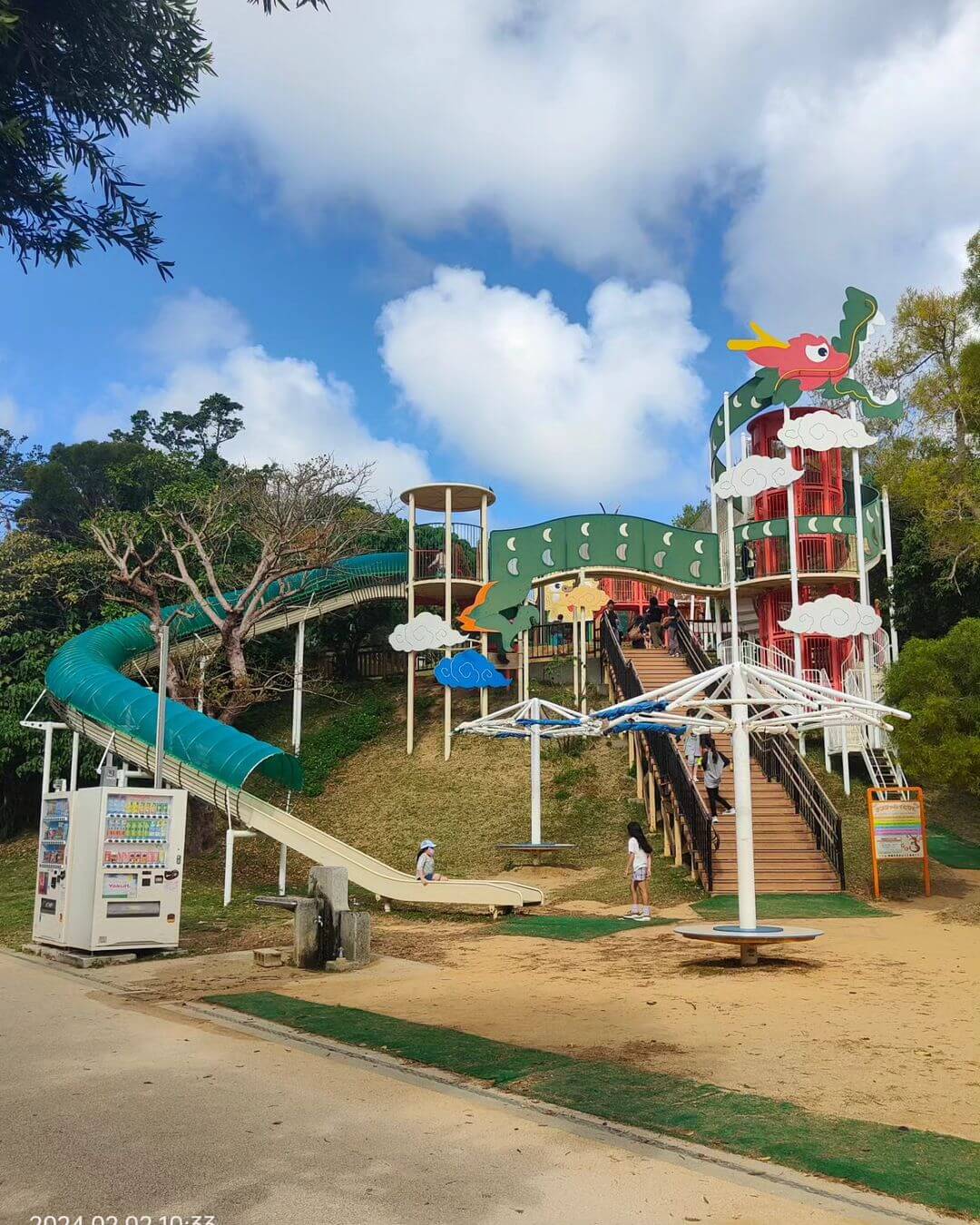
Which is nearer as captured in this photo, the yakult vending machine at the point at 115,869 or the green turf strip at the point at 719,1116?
the green turf strip at the point at 719,1116

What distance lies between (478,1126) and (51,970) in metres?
8.43

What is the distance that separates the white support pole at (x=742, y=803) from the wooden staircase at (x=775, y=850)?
17.6 feet

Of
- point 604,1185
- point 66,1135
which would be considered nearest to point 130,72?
point 66,1135

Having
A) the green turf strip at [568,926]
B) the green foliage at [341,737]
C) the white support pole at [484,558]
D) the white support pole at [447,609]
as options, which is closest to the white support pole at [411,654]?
the white support pole at [447,609]

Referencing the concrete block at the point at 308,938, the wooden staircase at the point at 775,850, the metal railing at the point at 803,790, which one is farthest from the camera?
the metal railing at the point at 803,790

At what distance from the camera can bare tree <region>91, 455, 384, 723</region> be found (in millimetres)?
24109

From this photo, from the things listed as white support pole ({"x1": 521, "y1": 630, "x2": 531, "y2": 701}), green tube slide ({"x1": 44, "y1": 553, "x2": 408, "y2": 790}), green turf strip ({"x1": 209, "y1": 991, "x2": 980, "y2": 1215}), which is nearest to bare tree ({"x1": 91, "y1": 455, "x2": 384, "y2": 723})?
green tube slide ({"x1": 44, "y1": 553, "x2": 408, "y2": 790})

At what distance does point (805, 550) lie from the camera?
89.5 feet

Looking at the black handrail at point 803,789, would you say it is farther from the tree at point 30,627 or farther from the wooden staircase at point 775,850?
the tree at point 30,627

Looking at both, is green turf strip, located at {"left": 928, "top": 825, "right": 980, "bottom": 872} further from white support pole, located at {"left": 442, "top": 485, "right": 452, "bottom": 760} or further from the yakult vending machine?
the yakult vending machine

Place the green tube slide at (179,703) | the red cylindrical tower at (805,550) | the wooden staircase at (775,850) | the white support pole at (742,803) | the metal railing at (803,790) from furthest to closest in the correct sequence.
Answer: the red cylindrical tower at (805,550), the green tube slide at (179,703), the metal railing at (803,790), the wooden staircase at (775,850), the white support pole at (742,803)

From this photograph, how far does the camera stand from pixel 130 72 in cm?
675

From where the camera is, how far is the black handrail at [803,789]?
59.2 ft

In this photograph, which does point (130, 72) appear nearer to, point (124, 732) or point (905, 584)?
point (124, 732)
